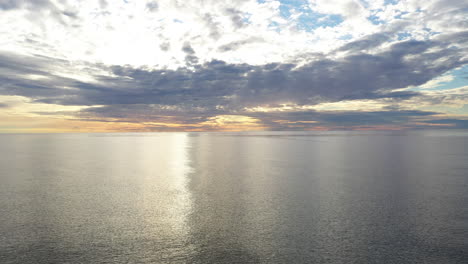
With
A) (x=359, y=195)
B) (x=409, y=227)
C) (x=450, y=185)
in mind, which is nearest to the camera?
(x=409, y=227)

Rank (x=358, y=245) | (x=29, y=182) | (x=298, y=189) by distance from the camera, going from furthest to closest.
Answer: (x=29, y=182) → (x=298, y=189) → (x=358, y=245)

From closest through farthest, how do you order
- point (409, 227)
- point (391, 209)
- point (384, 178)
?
point (409, 227), point (391, 209), point (384, 178)

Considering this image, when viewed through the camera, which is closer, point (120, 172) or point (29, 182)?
point (29, 182)

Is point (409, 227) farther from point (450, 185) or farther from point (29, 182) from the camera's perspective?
point (29, 182)

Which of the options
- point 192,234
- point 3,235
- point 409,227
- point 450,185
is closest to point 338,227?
point 409,227

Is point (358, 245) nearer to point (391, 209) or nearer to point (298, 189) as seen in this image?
point (391, 209)

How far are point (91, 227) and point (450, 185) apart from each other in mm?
21840

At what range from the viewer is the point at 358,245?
10.2m

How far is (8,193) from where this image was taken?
18266 millimetres

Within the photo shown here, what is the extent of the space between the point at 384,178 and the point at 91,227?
20564 mm

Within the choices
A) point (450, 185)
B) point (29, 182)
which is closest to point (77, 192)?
point (29, 182)

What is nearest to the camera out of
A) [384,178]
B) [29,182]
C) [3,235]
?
[3,235]

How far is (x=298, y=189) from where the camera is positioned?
1950 cm

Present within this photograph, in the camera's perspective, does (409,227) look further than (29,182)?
No
